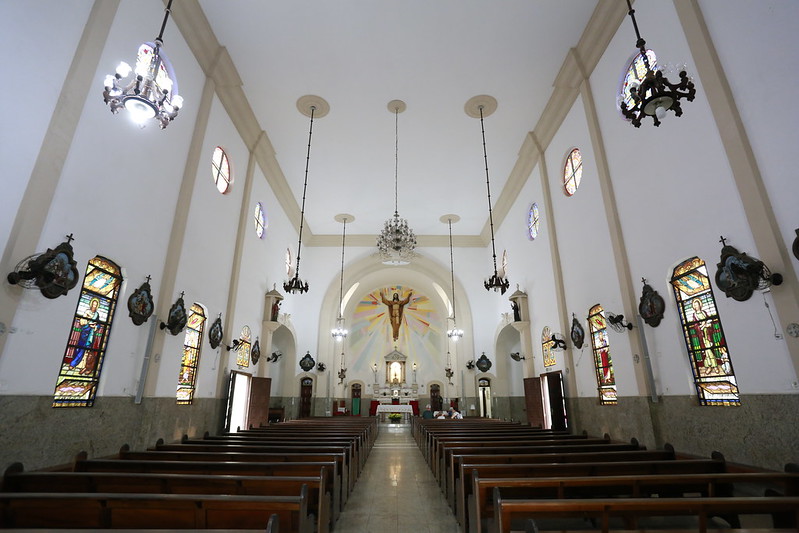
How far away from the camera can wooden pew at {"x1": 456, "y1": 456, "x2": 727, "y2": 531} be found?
3.82 meters

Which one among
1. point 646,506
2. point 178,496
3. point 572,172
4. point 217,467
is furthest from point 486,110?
point 178,496

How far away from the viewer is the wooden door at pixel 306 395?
55.4 feet

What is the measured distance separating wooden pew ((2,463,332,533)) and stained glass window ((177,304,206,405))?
162 inches

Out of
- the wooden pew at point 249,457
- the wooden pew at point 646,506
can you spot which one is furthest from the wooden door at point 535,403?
the wooden pew at point 646,506

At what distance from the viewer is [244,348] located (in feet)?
35.0

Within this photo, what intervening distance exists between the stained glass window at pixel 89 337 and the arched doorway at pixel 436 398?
57.0 ft

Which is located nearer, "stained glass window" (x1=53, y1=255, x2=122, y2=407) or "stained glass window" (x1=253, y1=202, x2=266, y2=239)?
"stained glass window" (x1=53, y1=255, x2=122, y2=407)

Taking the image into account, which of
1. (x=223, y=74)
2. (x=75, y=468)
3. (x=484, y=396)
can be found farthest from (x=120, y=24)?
(x=484, y=396)

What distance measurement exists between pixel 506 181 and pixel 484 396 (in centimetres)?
925

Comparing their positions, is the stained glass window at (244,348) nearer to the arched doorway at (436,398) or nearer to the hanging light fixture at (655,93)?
the hanging light fixture at (655,93)

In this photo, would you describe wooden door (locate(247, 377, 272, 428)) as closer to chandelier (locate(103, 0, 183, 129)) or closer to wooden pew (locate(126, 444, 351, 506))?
wooden pew (locate(126, 444, 351, 506))

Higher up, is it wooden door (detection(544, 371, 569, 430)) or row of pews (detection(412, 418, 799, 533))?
wooden door (detection(544, 371, 569, 430))

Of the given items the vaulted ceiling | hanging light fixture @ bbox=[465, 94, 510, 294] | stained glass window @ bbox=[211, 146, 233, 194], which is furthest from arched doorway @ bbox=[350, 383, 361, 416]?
stained glass window @ bbox=[211, 146, 233, 194]

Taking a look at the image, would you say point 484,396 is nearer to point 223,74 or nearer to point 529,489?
point 529,489
